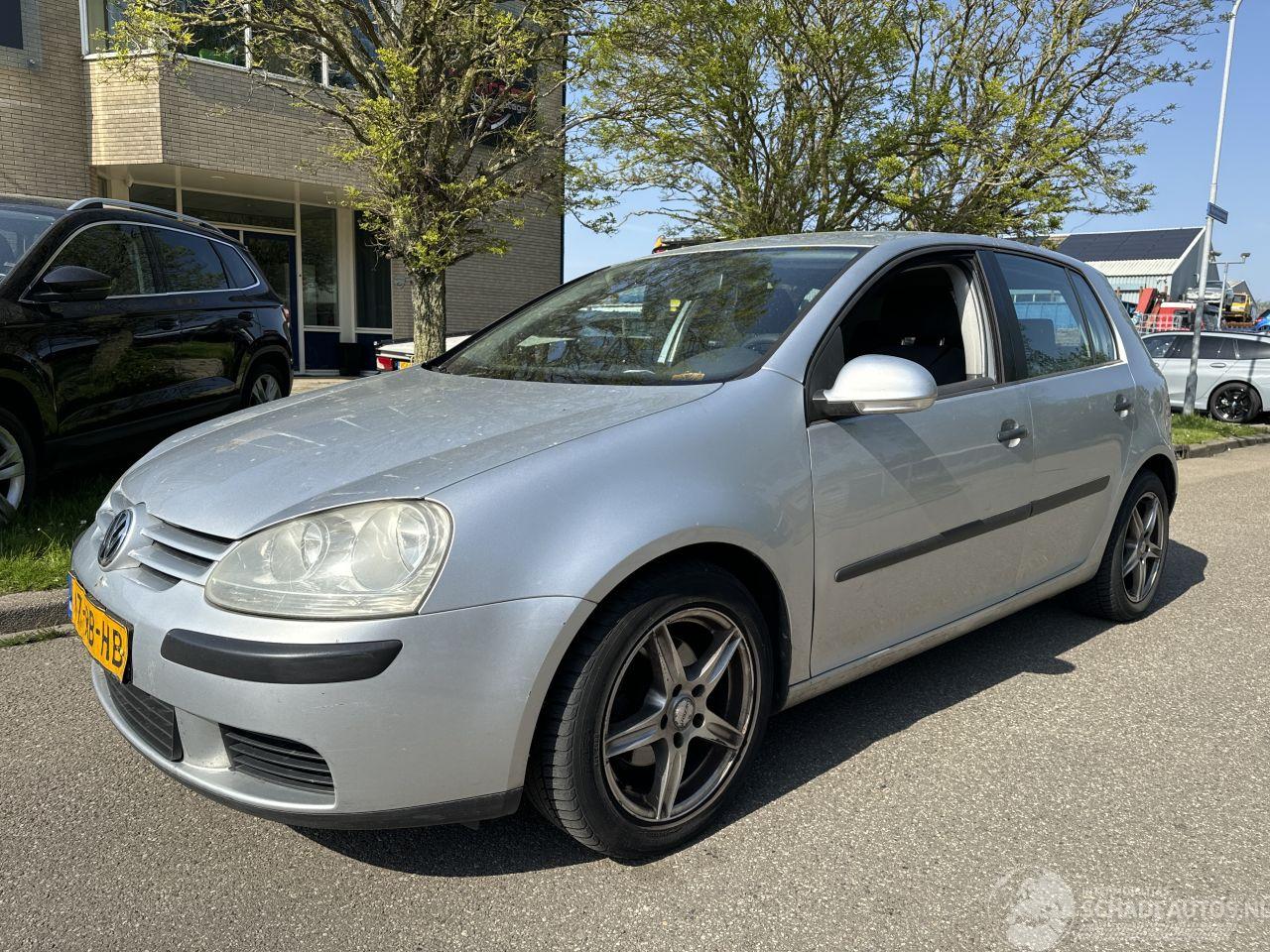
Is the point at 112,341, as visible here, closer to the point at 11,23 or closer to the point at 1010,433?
the point at 1010,433

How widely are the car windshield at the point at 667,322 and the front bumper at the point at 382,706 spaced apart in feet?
3.28

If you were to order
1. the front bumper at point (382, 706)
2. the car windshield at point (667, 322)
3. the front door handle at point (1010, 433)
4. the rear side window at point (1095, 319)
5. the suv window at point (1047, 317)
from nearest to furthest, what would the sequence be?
the front bumper at point (382, 706), the car windshield at point (667, 322), the front door handle at point (1010, 433), the suv window at point (1047, 317), the rear side window at point (1095, 319)

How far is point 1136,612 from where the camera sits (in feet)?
14.3

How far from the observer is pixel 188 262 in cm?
601

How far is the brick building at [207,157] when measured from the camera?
38.5ft

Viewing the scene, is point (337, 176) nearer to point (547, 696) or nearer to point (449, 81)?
point (449, 81)

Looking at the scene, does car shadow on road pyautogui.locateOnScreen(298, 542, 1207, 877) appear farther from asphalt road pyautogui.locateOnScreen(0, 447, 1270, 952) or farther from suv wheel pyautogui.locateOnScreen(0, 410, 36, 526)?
suv wheel pyautogui.locateOnScreen(0, 410, 36, 526)

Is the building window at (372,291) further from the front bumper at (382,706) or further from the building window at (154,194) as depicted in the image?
the front bumper at (382,706)

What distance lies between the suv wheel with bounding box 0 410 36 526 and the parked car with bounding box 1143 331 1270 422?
1492 centimetres

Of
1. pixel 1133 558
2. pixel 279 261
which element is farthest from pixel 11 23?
pixel 1133 558

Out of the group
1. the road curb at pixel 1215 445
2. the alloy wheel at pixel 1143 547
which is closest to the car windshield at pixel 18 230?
the alloy wheel at pixel 1143 547

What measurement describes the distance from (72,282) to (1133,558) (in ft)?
16.7

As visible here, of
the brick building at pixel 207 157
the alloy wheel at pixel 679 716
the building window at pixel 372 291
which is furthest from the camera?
the building window at pixel 372 291

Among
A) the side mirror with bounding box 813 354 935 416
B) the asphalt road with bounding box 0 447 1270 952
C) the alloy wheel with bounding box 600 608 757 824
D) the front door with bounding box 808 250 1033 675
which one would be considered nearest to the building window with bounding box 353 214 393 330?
the asphalt road with bounding box 0 447 1270 952
